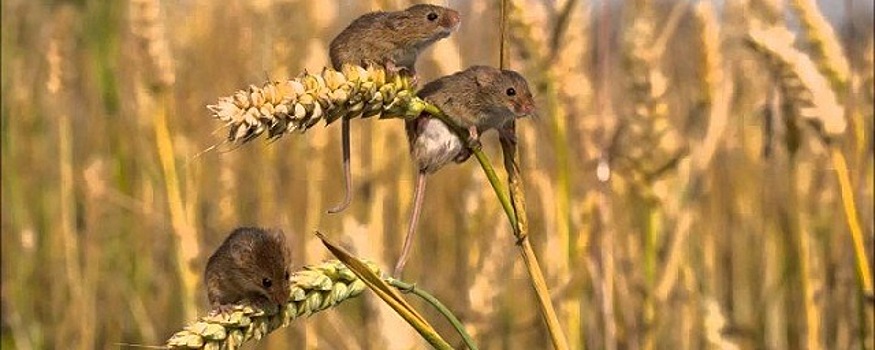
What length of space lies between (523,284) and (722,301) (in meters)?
0.43

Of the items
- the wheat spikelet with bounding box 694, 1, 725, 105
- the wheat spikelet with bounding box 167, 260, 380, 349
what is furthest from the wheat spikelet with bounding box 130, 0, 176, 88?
the wheat spikelet with bounding box 167, 260, 380, 349

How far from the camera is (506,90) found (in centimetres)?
106

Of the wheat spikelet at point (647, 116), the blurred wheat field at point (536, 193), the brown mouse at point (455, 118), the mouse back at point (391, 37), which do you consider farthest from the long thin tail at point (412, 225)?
the wheat spikelet at point (647, 116)

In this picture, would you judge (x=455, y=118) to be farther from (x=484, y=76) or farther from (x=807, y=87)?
(x=807, y=87)

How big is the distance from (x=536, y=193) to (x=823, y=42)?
1.41 m

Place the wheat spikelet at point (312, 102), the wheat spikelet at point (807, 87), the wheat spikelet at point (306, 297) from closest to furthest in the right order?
the wheat spikelet at point (312, 102) → the wheat spikelet at point (306, 297) → the wheat spikelet at point (807, 87)

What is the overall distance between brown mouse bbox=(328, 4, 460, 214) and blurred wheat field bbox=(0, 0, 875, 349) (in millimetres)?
196

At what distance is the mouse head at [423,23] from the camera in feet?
3.73

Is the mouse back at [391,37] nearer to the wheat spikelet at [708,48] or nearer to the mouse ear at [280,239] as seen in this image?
the mouse ear at [280,239]

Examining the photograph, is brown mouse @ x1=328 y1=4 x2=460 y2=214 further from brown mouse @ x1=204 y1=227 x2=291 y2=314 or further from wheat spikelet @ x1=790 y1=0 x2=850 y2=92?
wheat spikelet @ x1=790 y1=0 x2=850 y2=92

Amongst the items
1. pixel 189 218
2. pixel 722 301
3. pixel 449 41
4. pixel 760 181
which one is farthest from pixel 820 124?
pixel 760 181

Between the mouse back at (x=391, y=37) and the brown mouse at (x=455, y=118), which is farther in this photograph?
the mouse back at (x=391, y=37)

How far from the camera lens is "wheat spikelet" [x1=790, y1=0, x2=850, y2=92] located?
5.27ft

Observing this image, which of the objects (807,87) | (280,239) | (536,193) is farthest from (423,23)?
(536,193)
